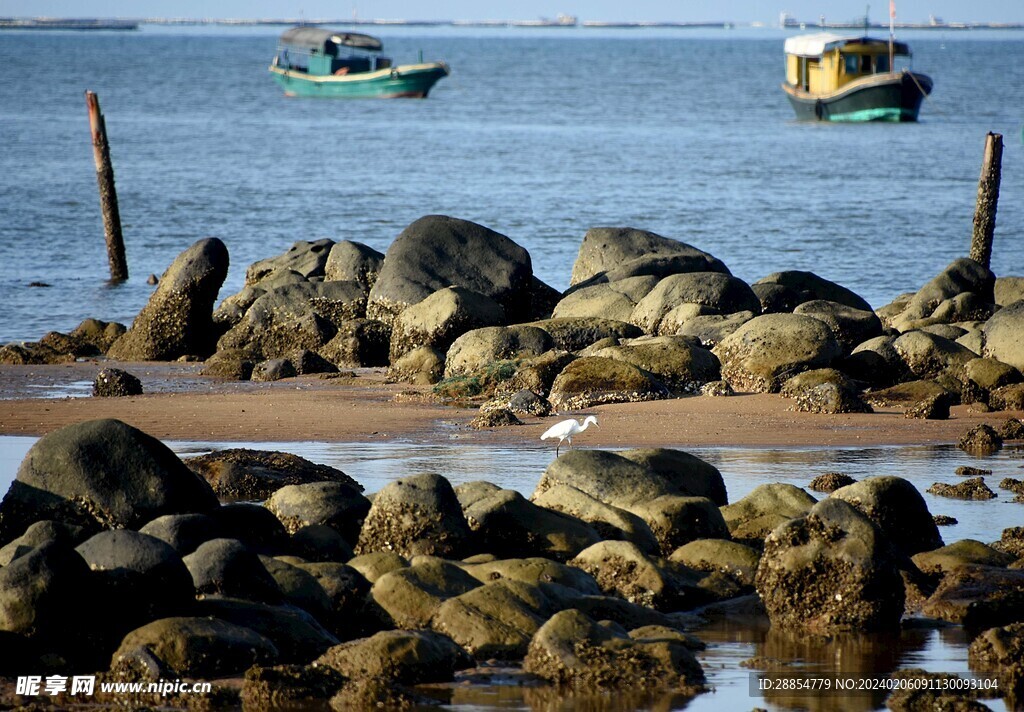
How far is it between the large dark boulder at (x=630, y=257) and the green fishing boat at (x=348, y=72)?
238 ft

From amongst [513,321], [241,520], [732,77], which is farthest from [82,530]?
[732,77]

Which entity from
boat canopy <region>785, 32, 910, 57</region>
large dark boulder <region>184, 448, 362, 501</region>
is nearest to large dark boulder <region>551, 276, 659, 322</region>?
large dark boulder <region>184, 448, 362, 501</region>

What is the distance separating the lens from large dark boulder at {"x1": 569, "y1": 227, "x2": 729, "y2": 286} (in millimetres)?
22578

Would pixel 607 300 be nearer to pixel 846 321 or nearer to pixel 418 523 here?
pixel 846 321

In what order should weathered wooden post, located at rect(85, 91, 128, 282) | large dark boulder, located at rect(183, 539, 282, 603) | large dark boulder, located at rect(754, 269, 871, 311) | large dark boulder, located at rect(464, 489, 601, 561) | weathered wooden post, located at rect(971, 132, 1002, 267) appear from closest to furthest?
large dark boulder, located at rect(183, 539, 282, 603) < large dark boulder, located at rect(464, 489, 601, 561) < large dark boulder, located at rect(754, 269, 871, 311) < weathered wooden post, located at rect(971, 132, 1002, 267) < weathered wooden post, located at rect(85, 91, 128, 282)

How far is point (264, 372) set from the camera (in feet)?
65.2

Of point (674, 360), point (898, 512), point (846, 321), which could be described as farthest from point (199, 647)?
point (846, 321)

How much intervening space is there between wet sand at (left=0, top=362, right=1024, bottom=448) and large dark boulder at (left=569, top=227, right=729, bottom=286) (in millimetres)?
4772

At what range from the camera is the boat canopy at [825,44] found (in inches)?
2712

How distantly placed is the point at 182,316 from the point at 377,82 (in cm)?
7591

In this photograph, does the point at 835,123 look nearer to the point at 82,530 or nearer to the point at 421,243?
the point at 421,243

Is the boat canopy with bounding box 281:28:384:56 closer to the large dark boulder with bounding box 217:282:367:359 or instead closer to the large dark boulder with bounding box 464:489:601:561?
the large dark boulder with bounding box 217:282:367:359

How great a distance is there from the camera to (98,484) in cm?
1062

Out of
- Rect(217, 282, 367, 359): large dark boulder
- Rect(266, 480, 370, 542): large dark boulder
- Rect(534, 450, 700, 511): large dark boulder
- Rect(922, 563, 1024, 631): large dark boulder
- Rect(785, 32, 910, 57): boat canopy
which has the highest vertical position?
Rect(266, 480, 370, 542): large dark boulder
